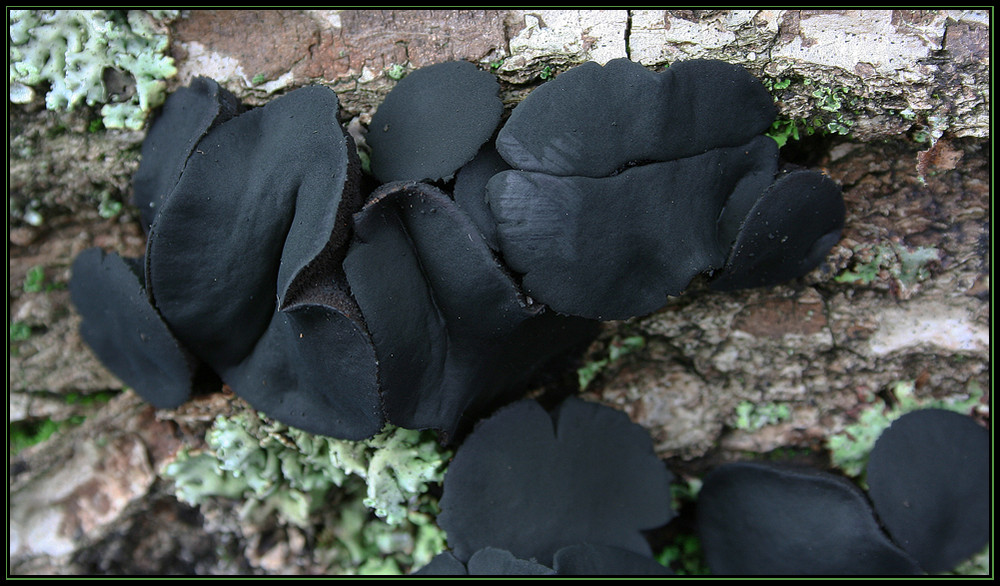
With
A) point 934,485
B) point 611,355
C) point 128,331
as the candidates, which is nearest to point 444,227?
point 611,355

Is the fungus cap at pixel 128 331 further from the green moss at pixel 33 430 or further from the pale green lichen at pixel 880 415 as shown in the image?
the pale green lichen at pixel 880 415

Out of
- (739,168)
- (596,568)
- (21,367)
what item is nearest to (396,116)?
(739,168)

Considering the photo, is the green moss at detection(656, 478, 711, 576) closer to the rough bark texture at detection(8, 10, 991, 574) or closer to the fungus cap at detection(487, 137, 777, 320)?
the rough bark texture at detection(8, 10, 991, 574)

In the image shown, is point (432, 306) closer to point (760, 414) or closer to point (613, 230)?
point (613, 230)

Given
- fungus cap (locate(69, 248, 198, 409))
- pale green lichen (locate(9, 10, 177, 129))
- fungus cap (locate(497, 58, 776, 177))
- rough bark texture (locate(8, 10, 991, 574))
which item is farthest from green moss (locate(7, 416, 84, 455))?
fungus cap (locate(497, 58, 776, 177))

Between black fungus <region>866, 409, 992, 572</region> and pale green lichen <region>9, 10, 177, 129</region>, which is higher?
pale green lichen <region>9, 10, 177, 129</region>

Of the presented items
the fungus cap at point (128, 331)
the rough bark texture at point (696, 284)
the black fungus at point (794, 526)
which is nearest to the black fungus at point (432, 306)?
the rough bark texture at point (696, 284)

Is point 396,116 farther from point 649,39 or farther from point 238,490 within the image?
point 238,490
